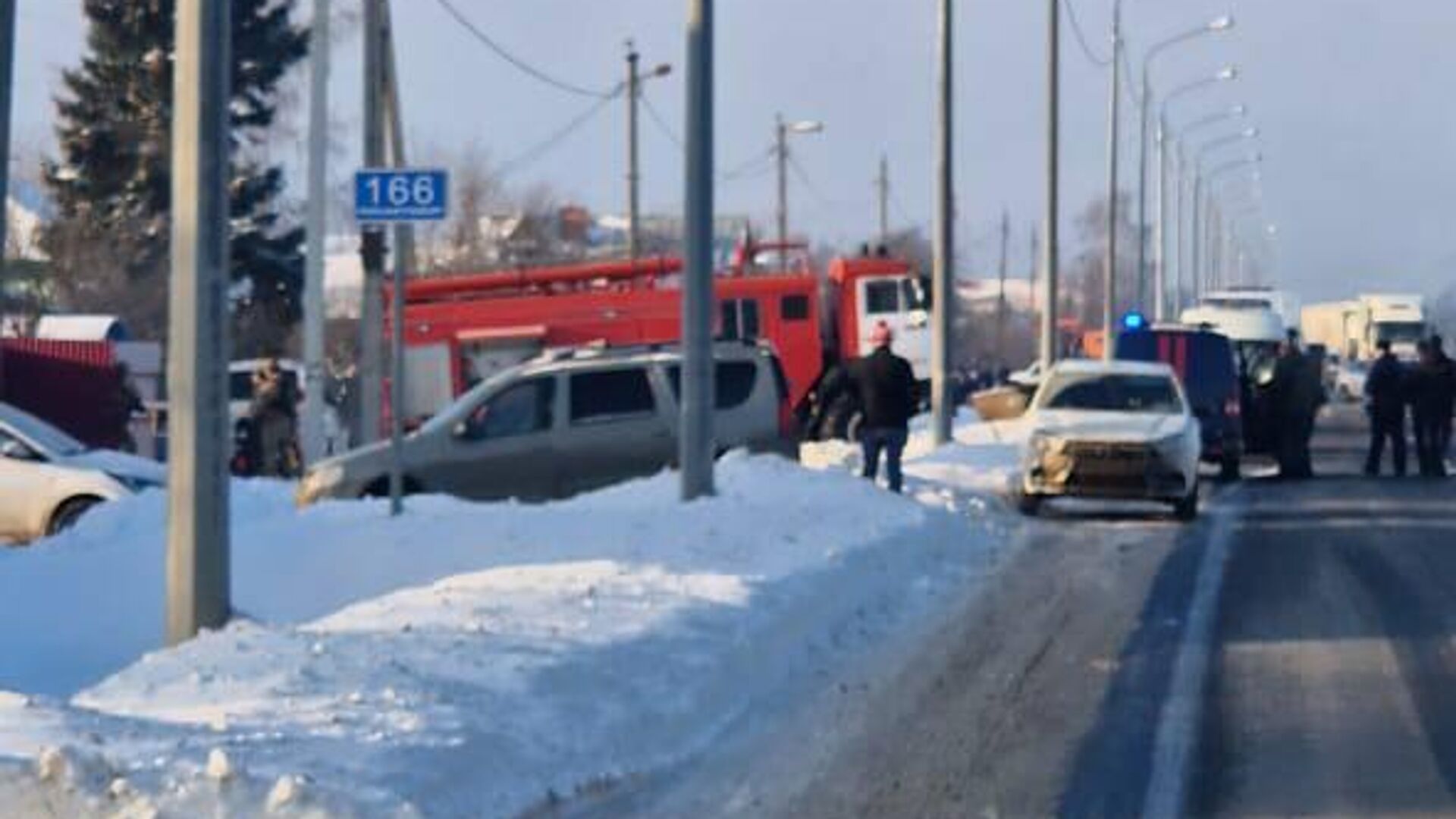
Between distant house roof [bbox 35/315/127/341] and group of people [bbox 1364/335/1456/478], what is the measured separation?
2098 centimetres

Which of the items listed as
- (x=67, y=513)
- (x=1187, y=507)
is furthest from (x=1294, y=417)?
(x=67, y=513)

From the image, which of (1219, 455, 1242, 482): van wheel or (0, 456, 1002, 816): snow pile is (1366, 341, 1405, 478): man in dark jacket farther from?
(0, 456, 1002, 816): snow pile

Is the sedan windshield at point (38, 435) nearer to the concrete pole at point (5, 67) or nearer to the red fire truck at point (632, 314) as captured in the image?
the concrete pole at point (5, 67)

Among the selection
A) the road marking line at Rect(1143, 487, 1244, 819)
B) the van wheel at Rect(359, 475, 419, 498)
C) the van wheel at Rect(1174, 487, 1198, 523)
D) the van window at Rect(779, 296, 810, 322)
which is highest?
the van window at Rect(779, 296, 810, 322)

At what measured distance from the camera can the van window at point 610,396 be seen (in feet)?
86.5

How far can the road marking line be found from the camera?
1110 cm

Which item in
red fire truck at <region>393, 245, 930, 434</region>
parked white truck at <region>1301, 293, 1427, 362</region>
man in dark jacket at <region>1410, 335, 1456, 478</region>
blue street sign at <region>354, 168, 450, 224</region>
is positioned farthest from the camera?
parked white truck at <region>1301, 293, 1427, 362</region>

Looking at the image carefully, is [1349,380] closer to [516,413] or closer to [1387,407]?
[1387,407]

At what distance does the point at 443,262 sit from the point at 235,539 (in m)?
62.7

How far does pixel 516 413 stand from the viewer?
26172 mm

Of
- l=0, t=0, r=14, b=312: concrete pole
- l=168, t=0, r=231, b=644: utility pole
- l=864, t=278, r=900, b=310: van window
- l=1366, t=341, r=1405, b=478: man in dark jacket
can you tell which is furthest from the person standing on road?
l=0, t=0, r=14, b=312: concrete pole

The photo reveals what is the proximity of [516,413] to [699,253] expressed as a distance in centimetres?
348

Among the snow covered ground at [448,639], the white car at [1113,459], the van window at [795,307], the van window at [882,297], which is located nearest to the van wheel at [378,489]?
the snow covered ground at [448,639]

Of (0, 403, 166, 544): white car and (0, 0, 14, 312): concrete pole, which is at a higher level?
(0, 0, 14, 312): concrete pole
